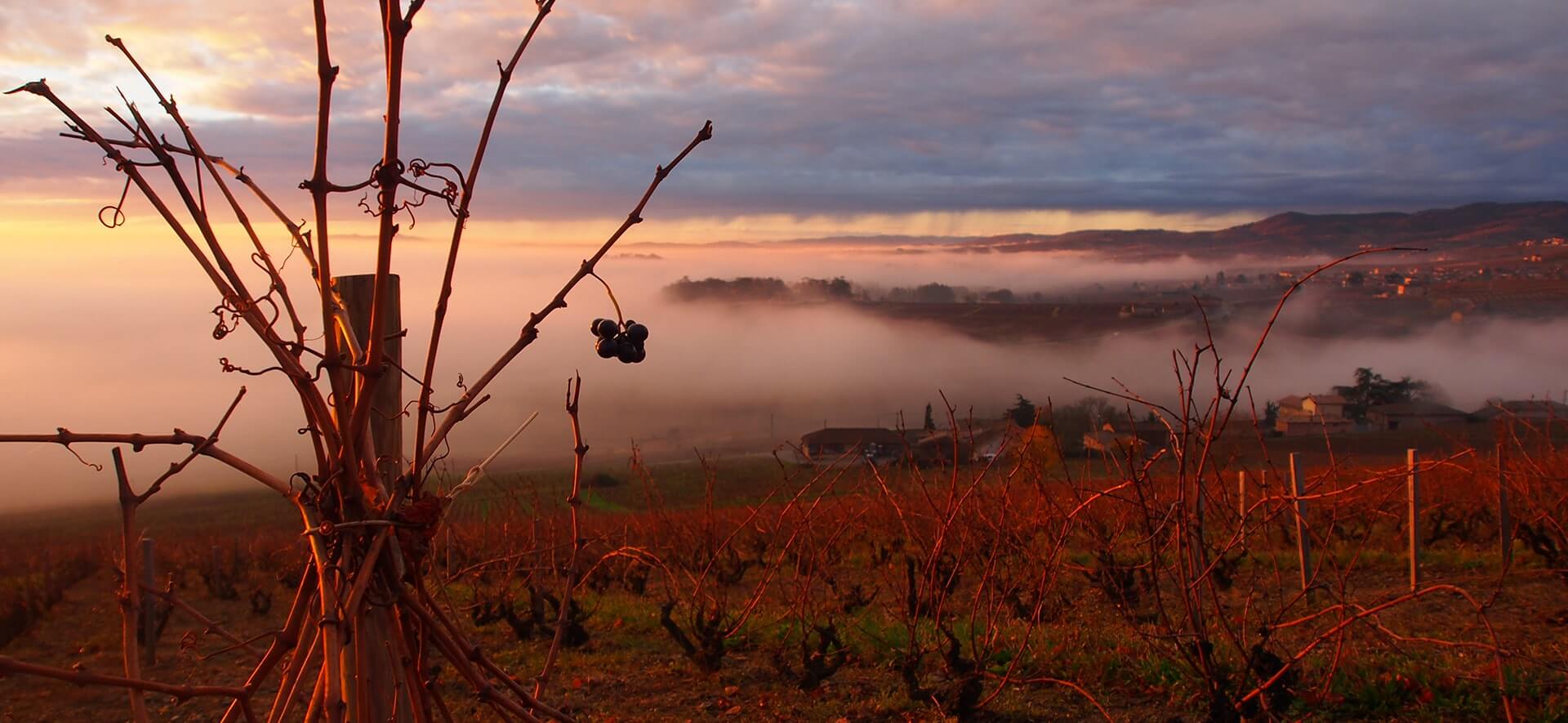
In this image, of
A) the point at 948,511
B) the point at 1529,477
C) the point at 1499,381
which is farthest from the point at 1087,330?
the point at 948,511

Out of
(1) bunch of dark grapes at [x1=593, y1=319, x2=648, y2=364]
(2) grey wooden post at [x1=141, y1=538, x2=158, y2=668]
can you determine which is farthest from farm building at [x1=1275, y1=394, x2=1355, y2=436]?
(1) bunch of dark grapes at [x1=593, y1=319, x2=648, y2=364]

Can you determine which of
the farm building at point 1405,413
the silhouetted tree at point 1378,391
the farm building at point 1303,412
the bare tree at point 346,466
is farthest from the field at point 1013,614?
the silhouetted tree at point 1378,391

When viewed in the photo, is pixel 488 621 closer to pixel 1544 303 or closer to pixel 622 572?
pixel 622 572

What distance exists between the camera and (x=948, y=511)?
411cm

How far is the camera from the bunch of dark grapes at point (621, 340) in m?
1.99

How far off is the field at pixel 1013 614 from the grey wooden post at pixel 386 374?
9.8 inches

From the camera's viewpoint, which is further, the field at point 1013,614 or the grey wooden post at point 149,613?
the grey wooden post at point 149,613

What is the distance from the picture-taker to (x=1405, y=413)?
159ft

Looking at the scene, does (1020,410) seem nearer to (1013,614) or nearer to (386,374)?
(1013,614)

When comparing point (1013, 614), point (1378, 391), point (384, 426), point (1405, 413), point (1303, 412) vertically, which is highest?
point (384, 426)

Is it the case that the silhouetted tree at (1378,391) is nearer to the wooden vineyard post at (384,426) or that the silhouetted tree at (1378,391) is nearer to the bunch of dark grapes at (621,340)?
the bunch of dark grapes at (621,340)

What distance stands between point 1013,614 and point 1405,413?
167ft

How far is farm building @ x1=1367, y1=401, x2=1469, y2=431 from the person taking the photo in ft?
153

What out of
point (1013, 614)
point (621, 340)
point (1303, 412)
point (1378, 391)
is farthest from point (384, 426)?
point (1378, 391)
